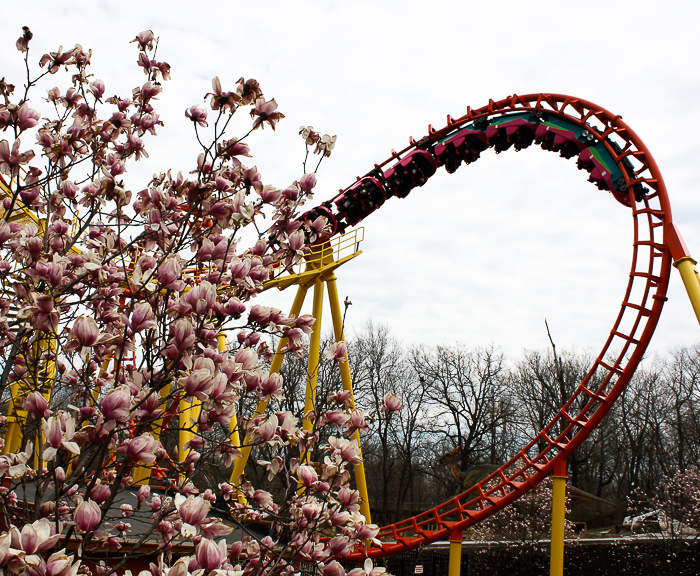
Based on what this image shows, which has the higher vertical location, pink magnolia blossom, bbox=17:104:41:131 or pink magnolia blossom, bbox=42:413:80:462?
pink magnolia blossom, bbox=17:104:41:131

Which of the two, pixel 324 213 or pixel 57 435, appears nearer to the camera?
pixel 57 435

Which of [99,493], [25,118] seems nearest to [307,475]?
[99,493]

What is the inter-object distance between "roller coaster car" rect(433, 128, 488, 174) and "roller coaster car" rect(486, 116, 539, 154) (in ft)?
0.56

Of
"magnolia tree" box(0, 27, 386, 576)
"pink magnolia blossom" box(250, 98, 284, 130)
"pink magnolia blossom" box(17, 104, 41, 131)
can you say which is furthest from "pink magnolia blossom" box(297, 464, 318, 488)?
"pink magnolia blossom" box(17, 104, 41, 131)

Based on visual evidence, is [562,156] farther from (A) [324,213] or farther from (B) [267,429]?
(B) [267,429]

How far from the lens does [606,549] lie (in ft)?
41.7

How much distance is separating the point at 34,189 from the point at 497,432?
104ft

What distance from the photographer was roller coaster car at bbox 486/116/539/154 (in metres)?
8.46

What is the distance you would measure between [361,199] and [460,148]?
6.46 ft

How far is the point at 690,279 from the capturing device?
6.26 meters

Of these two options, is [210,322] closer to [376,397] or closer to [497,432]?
[376,397]

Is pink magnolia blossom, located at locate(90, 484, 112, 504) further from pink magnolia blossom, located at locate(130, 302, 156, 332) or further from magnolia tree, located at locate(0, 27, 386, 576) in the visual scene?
pink magnolia blossom, located at locate(130, 302, 156, 332)

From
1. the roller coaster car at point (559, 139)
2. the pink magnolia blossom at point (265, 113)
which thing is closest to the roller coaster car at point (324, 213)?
the roller coaster car at point (559, 139)

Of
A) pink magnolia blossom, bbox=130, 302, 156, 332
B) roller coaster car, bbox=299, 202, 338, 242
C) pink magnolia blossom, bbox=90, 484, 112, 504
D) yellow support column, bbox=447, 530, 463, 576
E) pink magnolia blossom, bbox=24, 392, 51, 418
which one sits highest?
roller coaster car, bbox=299, 202, 338, 242
